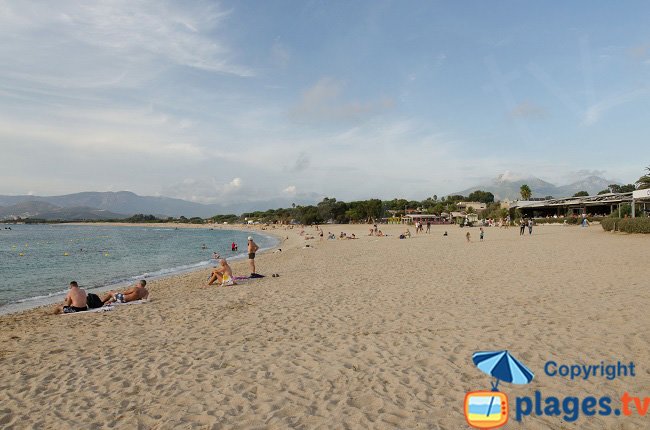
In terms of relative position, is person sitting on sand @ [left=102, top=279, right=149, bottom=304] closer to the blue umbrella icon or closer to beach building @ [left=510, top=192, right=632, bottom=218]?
the blue umbrella icon

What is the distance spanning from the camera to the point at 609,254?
1620 cm

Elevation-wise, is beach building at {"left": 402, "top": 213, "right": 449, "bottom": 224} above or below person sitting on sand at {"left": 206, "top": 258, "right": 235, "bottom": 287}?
above

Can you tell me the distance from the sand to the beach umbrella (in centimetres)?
139

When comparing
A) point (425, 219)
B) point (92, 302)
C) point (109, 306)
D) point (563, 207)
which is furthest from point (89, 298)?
point (425, 219)

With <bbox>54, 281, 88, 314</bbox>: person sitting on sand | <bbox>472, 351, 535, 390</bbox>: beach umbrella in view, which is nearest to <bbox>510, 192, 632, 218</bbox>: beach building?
<bbox>54, 281, 88, 314</bbox>: person sitting on sand

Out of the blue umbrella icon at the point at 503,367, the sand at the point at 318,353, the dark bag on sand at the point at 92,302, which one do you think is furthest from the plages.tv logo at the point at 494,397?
A: the dark bag on sand at the point at 92,302

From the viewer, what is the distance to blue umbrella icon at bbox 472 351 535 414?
255 cm

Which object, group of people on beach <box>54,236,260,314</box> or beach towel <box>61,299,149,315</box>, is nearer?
beach towel <box>61,299,149,315</box>

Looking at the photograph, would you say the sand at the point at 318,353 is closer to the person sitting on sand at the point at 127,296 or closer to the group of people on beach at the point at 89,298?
the person sitting on sand at the point at 127,296

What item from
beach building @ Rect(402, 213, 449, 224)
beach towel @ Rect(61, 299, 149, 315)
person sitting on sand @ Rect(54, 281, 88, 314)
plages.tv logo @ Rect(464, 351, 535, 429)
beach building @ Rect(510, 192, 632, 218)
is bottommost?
beach towel @ Rect(61, 299, 149, 315)

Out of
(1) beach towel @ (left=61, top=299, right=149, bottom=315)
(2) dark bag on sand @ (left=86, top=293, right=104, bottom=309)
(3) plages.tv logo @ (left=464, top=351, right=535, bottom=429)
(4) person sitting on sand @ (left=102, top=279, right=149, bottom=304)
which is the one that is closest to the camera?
(3) plages.tv logo @ (left=464, top=351, right=535, bottom=429)

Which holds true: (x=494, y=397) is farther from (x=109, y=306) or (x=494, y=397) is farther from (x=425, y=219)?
(x=425, y=219)

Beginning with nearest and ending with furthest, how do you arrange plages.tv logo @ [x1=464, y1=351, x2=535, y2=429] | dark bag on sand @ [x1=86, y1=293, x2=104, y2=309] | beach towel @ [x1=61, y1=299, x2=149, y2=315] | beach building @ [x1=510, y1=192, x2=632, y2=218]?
1. plages.tv logo @ [x1=464, y1=351, x2=535, y2=429]
2. beach towel @ [x1=61, y1=299, x2=149, y2=315]
3. dark bag on sand @ [x1=86, y1=293, x2=104, y2=309]
4. beach building @ [x1=510, y1=192, x2=632, y2=218]

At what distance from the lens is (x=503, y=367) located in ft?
8.60
